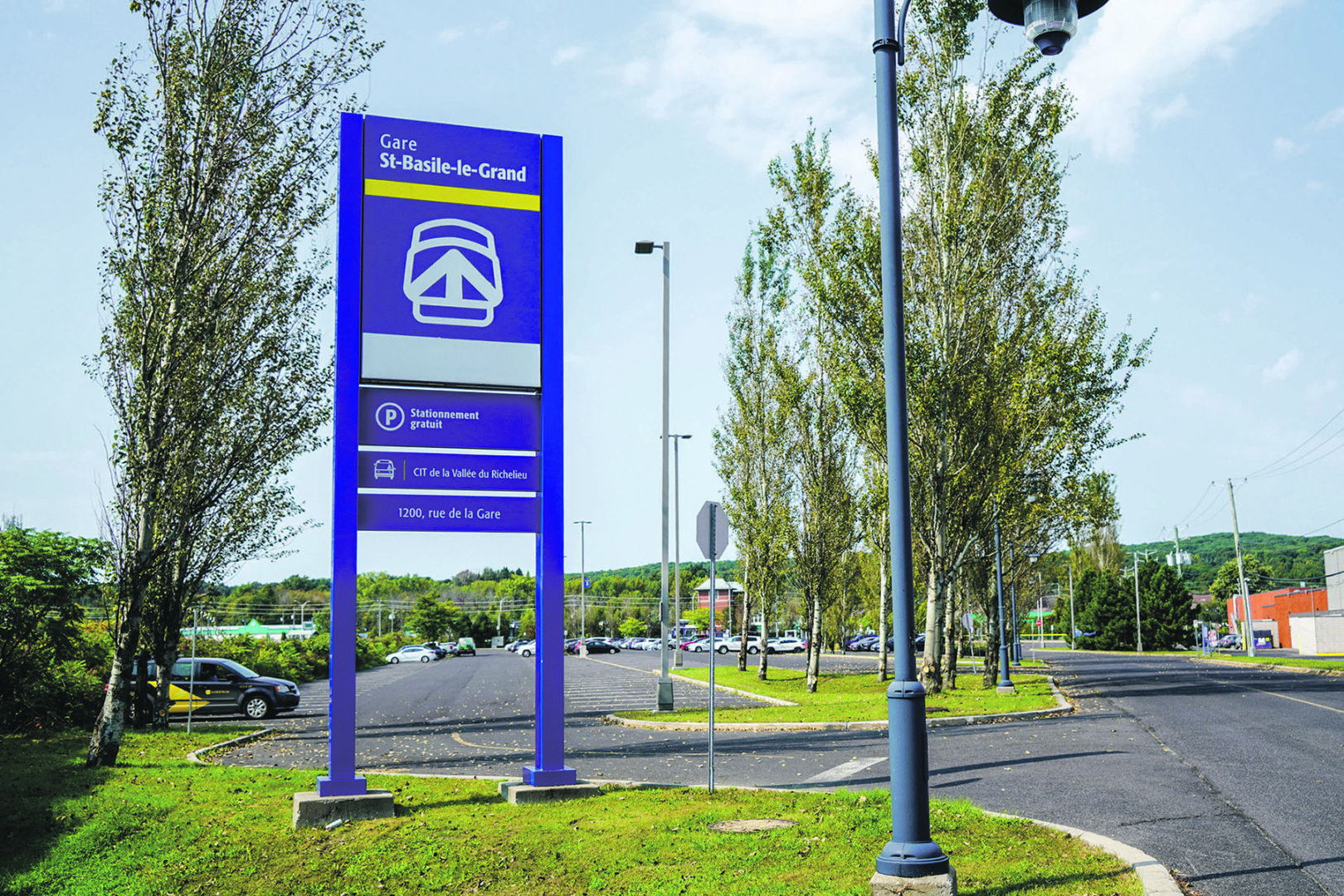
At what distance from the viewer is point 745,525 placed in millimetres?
33406

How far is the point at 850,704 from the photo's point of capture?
2258 centimetres

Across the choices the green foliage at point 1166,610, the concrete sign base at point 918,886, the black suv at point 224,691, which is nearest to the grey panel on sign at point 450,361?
the concrete sign base at point 918,886

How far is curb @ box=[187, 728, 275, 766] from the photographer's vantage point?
15.2m

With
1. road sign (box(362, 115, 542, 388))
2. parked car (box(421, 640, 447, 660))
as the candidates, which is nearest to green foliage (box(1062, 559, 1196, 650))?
parked car (box(421, 640, 447, 660))

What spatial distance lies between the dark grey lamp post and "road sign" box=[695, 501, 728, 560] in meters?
4.65

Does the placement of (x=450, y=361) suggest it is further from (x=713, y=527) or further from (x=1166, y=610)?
(x=1166, y=610)

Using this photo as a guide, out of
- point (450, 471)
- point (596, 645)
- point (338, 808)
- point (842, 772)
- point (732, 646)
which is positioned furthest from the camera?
point (596, 645)

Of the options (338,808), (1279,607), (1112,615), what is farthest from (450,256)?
(1279,607)

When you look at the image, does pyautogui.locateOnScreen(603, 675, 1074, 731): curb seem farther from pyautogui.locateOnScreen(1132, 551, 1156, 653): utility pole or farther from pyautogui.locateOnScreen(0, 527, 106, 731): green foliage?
pyautogui.locateOnScreen(1132, 551, 1156, 653): utility pole

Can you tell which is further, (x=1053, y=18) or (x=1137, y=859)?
(x=1137, y=859)

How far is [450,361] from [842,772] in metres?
6.95

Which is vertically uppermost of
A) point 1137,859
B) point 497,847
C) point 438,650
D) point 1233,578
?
point 1233,578

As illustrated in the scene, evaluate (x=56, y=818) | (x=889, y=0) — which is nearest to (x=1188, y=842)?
(x=889, y=0)

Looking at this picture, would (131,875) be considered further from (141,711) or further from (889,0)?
(141,711)
